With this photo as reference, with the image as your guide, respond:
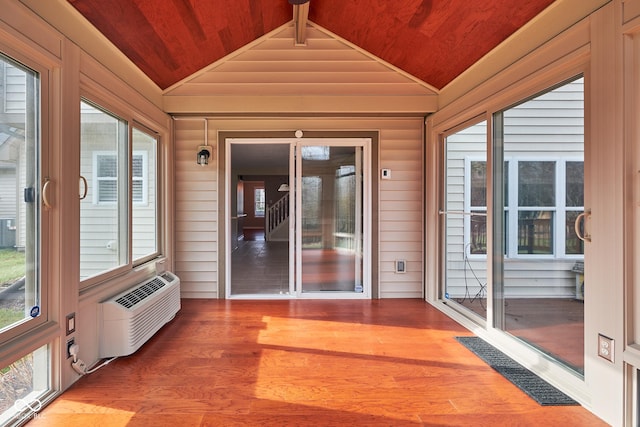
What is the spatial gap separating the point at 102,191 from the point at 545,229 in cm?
363

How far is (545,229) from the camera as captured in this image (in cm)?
267

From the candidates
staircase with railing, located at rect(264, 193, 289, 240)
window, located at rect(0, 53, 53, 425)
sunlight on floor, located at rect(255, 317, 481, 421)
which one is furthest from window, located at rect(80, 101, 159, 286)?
staircase with railing, located at rect(264, 193, 289, 240)

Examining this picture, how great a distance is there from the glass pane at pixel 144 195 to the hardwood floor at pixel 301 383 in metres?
0.95

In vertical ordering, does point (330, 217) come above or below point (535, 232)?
above

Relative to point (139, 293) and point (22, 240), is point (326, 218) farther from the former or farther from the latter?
point (22, 240)

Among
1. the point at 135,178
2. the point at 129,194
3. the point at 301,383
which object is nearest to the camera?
the point at 301,383

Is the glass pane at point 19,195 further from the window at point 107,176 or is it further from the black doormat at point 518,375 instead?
the black doormat at point 518,375

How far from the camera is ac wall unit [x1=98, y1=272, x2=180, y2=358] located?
2484 millimetres

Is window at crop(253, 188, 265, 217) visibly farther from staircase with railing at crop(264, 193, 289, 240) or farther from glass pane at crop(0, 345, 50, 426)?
glass pane at crop(0, 345, 50, 426)

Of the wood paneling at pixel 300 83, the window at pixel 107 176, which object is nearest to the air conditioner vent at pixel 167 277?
the window at pixel 107 176

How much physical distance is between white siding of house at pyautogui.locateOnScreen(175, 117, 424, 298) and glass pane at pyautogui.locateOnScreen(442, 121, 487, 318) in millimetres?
364

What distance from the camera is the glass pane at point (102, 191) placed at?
2.50 metres

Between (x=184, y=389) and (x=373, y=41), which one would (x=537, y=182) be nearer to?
(x=373, y=41)

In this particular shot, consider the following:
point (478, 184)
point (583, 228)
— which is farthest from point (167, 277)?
point (583, 228)
